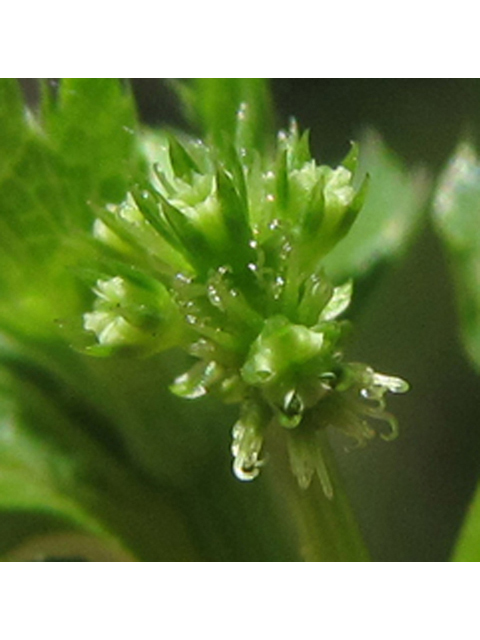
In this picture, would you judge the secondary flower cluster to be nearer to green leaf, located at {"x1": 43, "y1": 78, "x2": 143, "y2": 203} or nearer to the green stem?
the green stem

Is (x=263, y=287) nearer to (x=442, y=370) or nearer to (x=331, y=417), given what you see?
(x=331, y=417)

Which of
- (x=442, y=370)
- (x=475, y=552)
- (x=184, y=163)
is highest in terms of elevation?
(x=184, y=163)

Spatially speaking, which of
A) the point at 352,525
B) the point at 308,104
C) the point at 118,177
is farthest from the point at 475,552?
the point at 308,104

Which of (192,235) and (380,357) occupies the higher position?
(192,235)

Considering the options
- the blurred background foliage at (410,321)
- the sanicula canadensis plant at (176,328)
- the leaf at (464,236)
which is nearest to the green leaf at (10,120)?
the sanicula canadensis plant at (176,328)

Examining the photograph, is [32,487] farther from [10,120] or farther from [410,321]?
[410,321]

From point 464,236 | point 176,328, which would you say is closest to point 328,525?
point 176,328

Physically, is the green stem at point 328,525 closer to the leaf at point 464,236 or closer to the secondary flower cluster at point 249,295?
the secondary flower cluster at point 249,295
